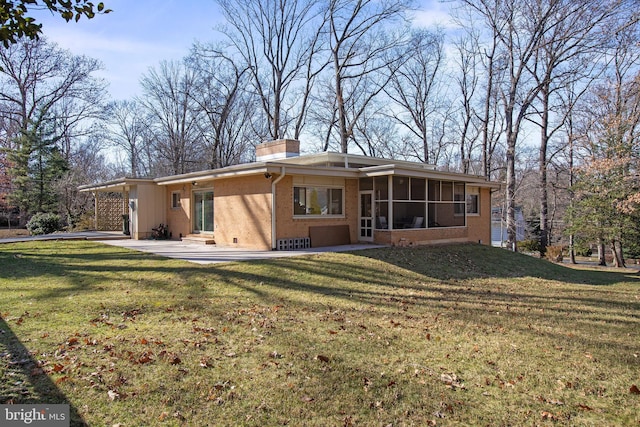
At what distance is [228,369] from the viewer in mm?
4328

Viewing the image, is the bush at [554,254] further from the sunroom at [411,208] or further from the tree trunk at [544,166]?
the sunroom at [411,208]

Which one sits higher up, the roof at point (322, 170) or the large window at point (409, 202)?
the roof at point (322, 170)

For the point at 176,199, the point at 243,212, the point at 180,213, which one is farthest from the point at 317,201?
the point at 176,199

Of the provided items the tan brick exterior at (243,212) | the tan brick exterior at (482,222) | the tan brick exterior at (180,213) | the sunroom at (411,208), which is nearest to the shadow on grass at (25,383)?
the tan brick exterior at (243,212)

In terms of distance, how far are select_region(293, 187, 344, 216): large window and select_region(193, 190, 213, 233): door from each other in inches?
170

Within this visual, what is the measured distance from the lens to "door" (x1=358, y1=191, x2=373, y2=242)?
612 inches

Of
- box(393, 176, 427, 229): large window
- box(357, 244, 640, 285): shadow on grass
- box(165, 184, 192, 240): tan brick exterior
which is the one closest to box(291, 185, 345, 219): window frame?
box(393, 176, 427, 229): large window

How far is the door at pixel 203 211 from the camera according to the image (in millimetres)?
16828

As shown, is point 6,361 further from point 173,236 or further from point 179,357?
point 173,236

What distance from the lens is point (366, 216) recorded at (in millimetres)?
15734

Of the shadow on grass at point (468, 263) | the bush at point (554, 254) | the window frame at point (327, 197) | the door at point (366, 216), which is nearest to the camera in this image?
the shadow on grass at point (468, 263)

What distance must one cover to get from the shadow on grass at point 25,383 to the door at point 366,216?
475 inches

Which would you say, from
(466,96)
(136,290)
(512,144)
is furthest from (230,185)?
(466,96)

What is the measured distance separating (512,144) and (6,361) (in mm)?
25794
